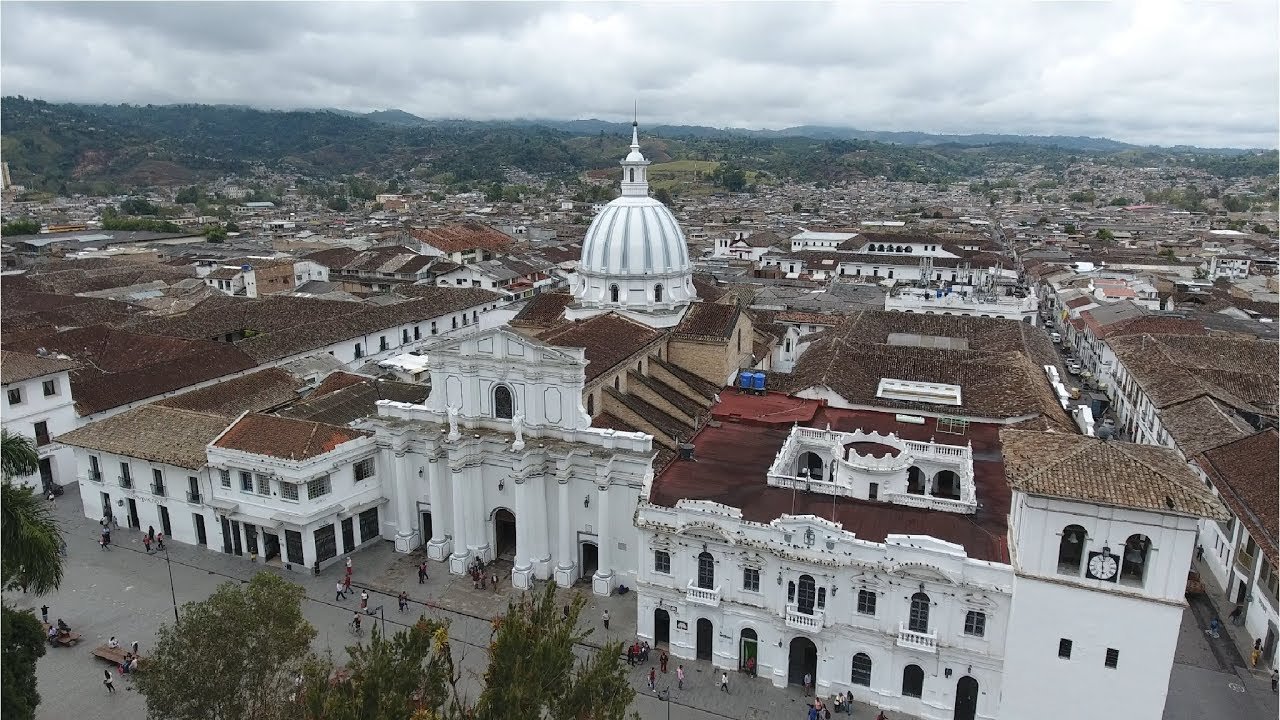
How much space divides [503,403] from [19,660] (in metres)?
16.7

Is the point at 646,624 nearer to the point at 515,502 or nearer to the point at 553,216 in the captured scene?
the point at 515,502

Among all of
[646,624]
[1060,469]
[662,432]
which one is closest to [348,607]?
[646,624]

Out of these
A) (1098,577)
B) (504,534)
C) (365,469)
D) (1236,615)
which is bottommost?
(1236,615)

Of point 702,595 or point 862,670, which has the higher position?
point 702,595

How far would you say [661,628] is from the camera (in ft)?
91.0

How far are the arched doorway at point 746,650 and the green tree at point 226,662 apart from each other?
43.8ft

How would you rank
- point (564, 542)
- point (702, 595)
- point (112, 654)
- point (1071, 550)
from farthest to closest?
point (564, 542)
point (112, 654)
point (702, 595)
point (1071, 550)

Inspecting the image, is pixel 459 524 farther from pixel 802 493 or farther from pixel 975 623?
pixel 975 623

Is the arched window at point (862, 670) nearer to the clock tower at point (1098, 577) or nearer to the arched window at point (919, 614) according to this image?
the arched window at point (919, 614)

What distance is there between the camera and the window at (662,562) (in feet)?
87.0

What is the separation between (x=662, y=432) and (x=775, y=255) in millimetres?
67930

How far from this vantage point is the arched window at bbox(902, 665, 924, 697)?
24230 millimetres

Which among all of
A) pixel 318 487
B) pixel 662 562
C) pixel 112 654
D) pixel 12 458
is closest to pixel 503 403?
pixel 318 487

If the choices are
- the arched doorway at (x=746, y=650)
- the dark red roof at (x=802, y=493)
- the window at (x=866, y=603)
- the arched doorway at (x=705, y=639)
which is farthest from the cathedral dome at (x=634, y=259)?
the window at (x=866, y=603)
